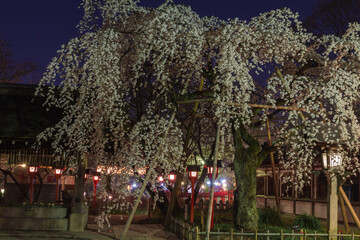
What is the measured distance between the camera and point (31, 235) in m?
14.5

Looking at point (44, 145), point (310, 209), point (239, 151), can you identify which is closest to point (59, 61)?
point (44, 145)

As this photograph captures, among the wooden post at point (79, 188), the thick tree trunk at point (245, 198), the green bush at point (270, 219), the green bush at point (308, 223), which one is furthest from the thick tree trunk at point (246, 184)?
Answer: the wooden post at point (79, 188)

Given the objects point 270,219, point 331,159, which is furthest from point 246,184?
point 270,219

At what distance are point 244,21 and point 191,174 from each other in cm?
820

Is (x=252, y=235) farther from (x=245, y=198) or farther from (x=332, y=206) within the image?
(x=332, y=206)

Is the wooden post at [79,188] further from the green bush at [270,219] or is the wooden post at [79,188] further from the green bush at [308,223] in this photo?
the green bush at [308,223]

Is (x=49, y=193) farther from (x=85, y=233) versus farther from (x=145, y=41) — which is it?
(x=145, y=41)

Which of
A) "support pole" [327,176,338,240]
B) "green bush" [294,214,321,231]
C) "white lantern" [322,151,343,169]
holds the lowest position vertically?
"green bush" [294,214,321,231]

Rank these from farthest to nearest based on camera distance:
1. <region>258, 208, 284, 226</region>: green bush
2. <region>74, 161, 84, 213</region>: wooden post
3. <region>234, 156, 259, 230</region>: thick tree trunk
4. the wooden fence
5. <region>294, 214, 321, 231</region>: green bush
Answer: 1. <region>74, 161, 84, 213</region>: wooden post
2. <region>258, 208, 284, 226</region>: green bush
3. <region>294, 214, 321, 231</region>: green bush
4. <region>234, 156, 259, 230</region>: thick tree trunk
5. the wooden fence

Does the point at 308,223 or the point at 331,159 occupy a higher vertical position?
the point at 331,159

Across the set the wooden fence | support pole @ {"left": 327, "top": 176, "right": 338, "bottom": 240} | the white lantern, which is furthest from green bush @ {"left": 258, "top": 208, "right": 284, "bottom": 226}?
the white lantern

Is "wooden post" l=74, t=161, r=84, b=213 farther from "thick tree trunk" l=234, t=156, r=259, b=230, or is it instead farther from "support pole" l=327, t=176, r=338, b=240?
"support pole" l=327, t=176, r=338, b=240

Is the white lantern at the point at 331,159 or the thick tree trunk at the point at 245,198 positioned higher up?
the white lantern at the point at 331,159

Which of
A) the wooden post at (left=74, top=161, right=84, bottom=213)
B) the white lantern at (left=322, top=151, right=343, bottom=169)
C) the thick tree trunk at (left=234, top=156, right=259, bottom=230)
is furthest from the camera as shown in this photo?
the wooden post at (left=74, top=161, right=84, bottom=213)
